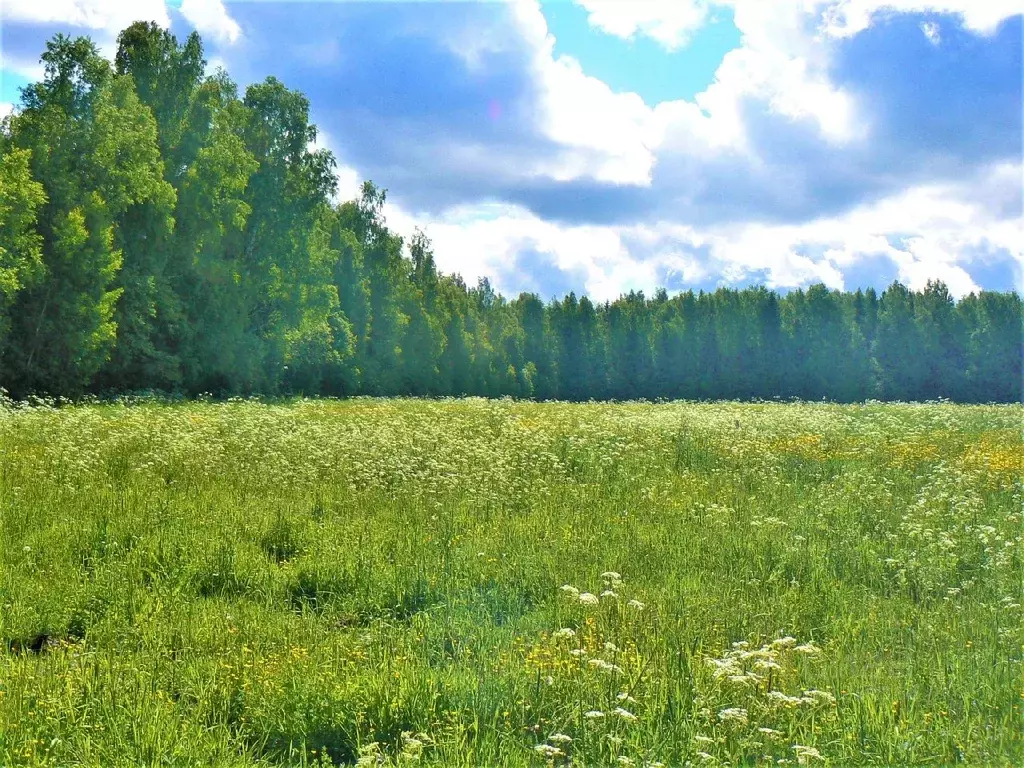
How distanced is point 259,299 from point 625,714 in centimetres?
4107

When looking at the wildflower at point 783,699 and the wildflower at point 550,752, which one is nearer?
the wildflower at point 550,752

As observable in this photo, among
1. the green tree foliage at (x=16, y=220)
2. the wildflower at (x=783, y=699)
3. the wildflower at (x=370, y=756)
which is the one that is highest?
the green tree foliage at (x=16, y=220)

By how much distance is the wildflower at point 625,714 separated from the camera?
13.1ft

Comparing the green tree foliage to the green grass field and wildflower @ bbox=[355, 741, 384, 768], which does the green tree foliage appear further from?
wildflower @ bbox=[355, 741, 384, 768]

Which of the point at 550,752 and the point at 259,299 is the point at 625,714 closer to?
the point at 550,752

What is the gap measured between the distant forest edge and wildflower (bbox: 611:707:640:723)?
25841 millimetres

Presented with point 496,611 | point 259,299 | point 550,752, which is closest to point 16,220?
point 259,299

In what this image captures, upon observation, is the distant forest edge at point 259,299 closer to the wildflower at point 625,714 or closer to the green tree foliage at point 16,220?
the green tree foliage at point 16,220

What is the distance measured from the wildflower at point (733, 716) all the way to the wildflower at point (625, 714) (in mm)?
466

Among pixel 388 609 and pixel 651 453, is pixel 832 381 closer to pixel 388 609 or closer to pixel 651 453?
pixel 651 453

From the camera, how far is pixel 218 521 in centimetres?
897

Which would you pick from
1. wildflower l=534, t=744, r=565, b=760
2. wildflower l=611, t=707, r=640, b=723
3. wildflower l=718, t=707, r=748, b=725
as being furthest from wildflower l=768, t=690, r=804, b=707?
wildflower l=534, t=744, r=565, b=760

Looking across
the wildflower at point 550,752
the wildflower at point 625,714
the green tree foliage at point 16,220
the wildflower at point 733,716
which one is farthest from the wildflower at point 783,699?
the green tree foliage at point 16,220

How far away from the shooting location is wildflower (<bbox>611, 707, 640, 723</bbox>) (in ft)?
13.1
